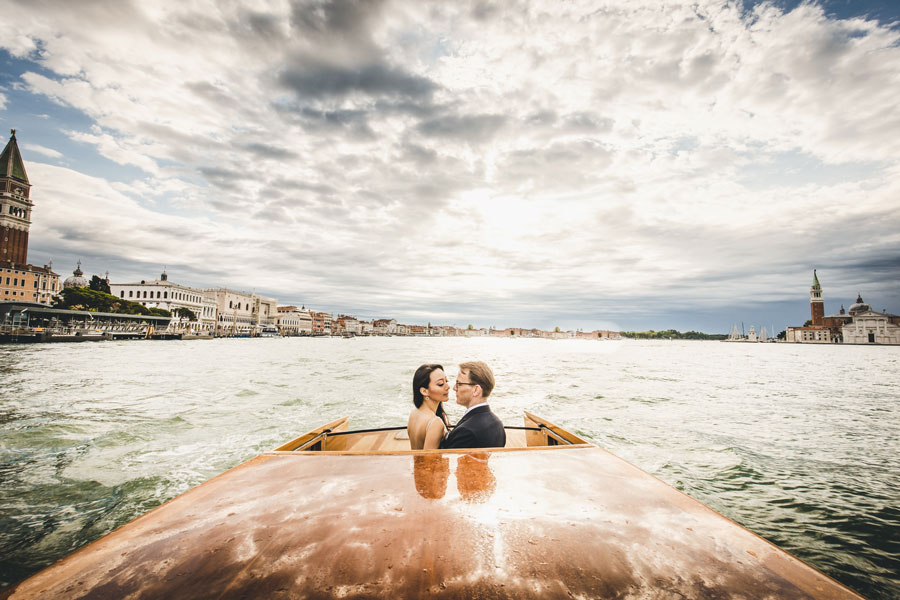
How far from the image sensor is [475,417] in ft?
13.4

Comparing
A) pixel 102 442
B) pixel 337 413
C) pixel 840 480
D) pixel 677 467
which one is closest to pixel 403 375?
pixel 337 413

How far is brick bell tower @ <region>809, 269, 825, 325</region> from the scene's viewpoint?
139 metres

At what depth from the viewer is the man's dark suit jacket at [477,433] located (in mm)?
3865

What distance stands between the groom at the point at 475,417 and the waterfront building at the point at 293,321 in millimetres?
177860

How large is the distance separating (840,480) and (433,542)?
871 cm

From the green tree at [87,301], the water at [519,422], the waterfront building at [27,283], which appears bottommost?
the water at [519,422]

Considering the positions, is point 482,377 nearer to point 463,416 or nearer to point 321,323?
point 463,416

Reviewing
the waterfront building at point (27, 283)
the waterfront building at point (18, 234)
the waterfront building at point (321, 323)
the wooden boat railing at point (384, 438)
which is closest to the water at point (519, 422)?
the wooden boat railing at point (384, 438)

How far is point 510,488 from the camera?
8.59 ft

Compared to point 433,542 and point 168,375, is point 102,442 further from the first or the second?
point 168,375

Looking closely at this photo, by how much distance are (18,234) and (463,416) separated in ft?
416

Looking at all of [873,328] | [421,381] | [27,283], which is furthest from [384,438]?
[873,328]

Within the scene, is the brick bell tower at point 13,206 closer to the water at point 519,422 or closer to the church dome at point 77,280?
the church dome at point 77,280

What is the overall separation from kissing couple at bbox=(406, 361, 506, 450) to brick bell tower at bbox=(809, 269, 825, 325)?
7519 inches
